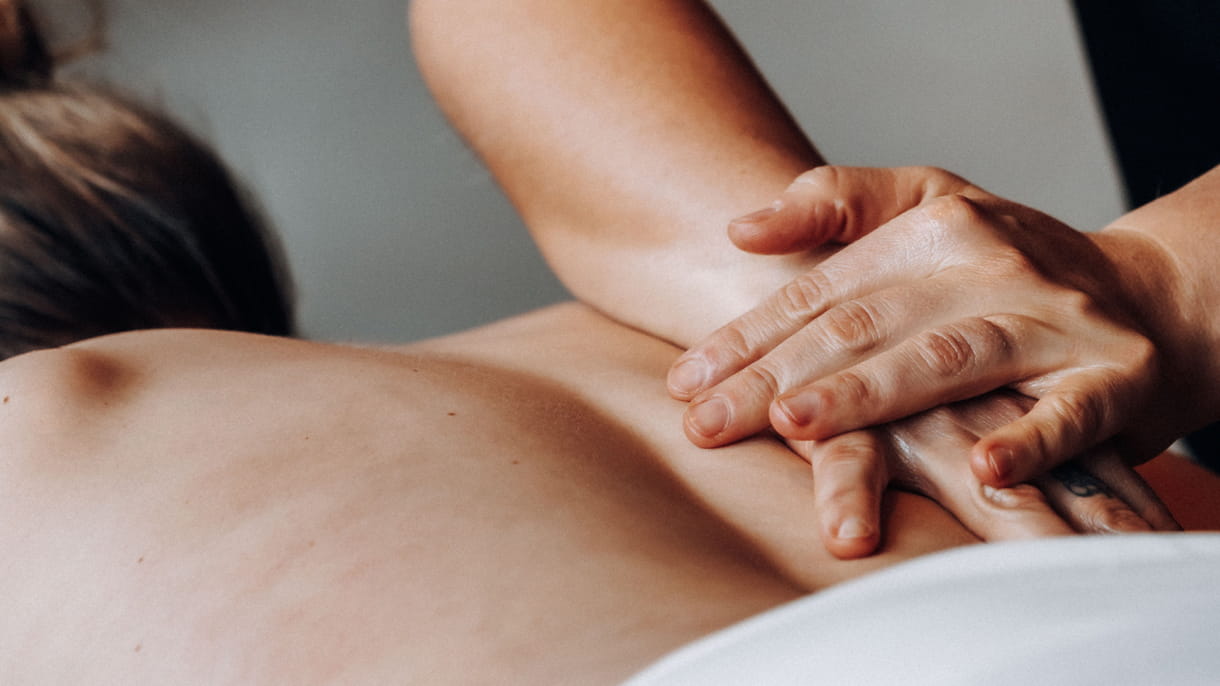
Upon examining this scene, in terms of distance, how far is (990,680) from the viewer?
0.26 m

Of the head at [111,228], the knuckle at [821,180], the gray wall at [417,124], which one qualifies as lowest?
the gray wall at [417,124]

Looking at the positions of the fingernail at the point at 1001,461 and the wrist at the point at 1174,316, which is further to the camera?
the wrist at the point at 1174,316

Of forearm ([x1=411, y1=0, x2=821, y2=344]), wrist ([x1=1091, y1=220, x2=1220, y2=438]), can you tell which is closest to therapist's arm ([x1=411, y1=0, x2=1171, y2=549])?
forearm ([x1=411, y1=0, x2=821, y2=344])

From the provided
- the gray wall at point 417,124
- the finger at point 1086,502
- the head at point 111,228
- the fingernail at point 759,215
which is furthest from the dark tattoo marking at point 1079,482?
the gray wall at point 417,124

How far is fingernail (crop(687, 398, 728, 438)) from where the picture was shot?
539mm

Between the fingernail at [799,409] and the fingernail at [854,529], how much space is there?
0.06 m

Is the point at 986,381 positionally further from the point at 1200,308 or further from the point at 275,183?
the point at 275,183

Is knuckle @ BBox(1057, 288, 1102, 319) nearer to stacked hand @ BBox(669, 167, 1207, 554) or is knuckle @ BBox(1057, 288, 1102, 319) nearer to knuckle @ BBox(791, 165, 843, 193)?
stacked hand @ BBox(669, 167, 1207, 554)

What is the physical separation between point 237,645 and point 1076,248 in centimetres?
51

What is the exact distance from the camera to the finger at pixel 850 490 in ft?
1.53

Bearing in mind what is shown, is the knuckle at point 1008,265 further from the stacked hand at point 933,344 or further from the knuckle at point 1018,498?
the knuckle at point 1018,498

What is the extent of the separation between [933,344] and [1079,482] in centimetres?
11

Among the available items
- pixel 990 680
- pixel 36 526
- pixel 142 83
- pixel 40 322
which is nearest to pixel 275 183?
pixel 142 83

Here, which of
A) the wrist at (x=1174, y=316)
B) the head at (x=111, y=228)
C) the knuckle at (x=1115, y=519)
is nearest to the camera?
the knuckle at (x=1115, y=519)
